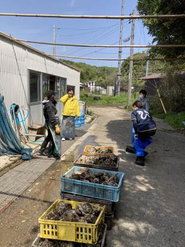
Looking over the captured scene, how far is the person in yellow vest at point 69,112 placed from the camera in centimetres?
754

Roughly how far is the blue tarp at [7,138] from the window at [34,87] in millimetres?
2612

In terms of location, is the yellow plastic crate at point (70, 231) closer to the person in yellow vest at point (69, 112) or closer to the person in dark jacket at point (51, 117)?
the person in dark jacket at point (51, 117)

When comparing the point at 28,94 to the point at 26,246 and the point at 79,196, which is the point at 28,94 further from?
the point at 26,246

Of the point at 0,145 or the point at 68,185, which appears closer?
the point at 68,185

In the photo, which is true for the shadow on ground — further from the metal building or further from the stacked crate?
the metal building

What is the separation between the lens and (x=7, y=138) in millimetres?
5387

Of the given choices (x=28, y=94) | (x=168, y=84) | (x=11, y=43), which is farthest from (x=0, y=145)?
(x=168, y=84)

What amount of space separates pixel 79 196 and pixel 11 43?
16.8 ft

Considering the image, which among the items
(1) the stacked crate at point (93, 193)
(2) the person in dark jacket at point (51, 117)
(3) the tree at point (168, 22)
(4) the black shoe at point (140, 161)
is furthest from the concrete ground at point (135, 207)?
(3) the tree at point (168, 22)

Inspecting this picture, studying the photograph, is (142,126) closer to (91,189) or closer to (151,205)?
(151,205)

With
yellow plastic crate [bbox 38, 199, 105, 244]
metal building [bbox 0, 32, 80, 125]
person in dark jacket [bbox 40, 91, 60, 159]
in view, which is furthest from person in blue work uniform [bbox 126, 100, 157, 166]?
metal building [bbox 0, 32, 80, 125]

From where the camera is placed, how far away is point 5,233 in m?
2.83

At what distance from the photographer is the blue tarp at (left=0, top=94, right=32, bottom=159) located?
5.26 meters

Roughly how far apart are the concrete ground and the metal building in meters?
2.65
